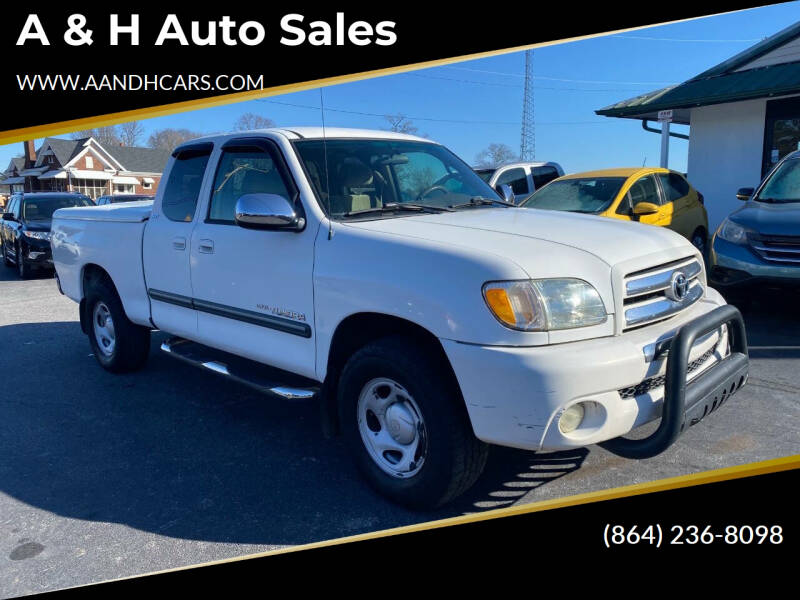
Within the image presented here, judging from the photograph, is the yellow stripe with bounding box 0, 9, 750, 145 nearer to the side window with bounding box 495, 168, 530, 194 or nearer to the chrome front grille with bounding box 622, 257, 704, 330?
the chrome front grille with bounding box 622, 257, 704, 330

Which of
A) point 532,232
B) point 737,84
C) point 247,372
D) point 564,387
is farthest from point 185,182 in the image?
point 737,84

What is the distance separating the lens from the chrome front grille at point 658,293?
3115mm

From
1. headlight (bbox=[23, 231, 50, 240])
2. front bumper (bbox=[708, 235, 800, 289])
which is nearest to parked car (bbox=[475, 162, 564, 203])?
front bumper (bbox=[708, 235, 800, 289])

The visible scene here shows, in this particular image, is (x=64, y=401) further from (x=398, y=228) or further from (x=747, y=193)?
(x=747, y=193)

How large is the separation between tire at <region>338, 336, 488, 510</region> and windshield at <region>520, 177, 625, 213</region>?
5720mm

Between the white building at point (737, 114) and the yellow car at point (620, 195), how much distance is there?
9.35ft

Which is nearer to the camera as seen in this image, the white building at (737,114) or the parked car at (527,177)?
the parked car at (527,177)

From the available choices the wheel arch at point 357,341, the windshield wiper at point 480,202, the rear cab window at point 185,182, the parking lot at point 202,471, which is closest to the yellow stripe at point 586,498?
the parking lot at point 202,471

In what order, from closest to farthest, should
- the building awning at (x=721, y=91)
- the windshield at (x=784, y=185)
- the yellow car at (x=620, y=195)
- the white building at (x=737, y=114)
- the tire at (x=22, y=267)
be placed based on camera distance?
the windshield at (x=784, y=185) < the yellow car at (x=620, y=195) < the building awning at (x=721, y=91) < the white building at (x=737, y=114) < the tire at (x=22, y=267)

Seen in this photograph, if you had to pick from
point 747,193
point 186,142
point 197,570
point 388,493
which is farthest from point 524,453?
point 747,193

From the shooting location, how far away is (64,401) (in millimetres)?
5336

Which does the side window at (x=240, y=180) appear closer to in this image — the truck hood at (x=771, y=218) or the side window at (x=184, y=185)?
the side window at (x=184, y=185)

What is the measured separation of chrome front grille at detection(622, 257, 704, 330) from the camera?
3.12 meters

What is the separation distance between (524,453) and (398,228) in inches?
62.7
